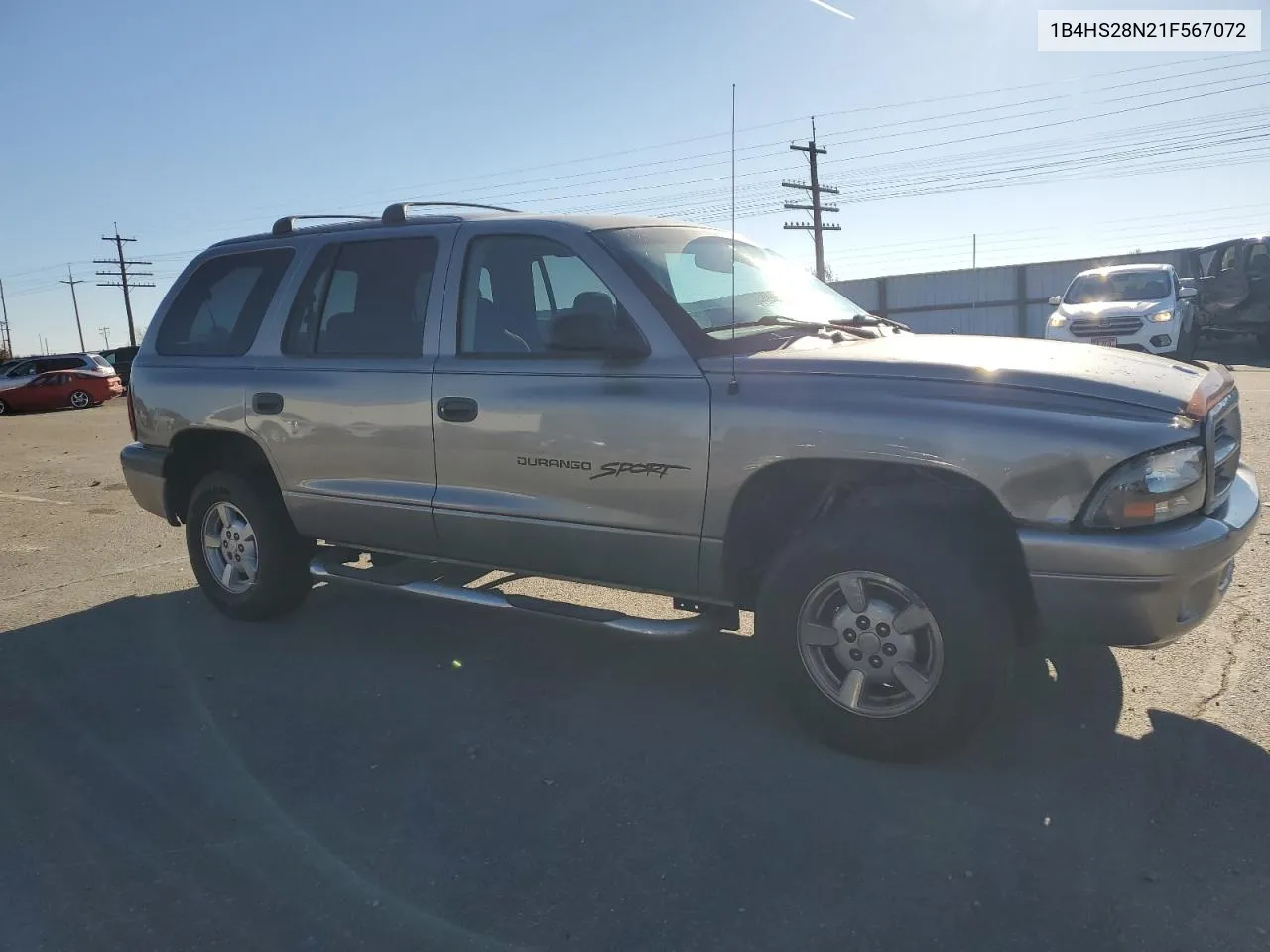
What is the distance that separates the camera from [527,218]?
4.17 m

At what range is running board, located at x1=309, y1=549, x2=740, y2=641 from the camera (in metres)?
3.62

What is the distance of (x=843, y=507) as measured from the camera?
11.2ft

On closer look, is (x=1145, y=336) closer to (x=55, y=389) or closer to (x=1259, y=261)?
(x=1259, y=261)

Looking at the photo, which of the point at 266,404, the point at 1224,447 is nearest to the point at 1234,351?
the point at 1224,447

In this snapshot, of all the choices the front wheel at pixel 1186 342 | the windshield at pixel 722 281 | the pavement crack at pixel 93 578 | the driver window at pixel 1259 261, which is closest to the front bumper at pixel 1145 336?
the front wheel at pixel 1186 342

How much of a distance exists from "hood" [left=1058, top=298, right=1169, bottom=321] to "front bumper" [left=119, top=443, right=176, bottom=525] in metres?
13.7

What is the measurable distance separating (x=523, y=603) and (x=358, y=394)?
1.26m

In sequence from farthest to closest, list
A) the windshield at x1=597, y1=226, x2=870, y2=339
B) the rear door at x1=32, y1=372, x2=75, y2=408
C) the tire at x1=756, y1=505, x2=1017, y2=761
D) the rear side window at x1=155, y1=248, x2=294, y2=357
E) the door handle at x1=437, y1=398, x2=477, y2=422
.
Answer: the rear door at x1=32, y1=372, x2=75, y2=408 < the rear side window at x1=155, y1=248, x2=294, y2=357 < the door handle at x1=437, y1=398, x2=477, y2=422 < the windshield at x1=597, y1=226, x2=870, y2=339 < the tire at x1=756, y1=505, x2=1017, y2=761

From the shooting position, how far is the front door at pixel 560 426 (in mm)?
3600

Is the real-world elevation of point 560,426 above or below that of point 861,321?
below

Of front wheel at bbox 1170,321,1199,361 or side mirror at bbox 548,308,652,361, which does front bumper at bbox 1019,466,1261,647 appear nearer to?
side mirror at bbox 548,308,652,361

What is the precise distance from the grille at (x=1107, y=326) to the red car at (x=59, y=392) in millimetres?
23844

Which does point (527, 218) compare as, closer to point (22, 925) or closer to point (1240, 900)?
point (22, 925)

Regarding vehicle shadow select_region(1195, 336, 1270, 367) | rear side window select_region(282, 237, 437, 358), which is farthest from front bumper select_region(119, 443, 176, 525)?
vehicle shadow select_region(1195, 336, 1270, 367)
